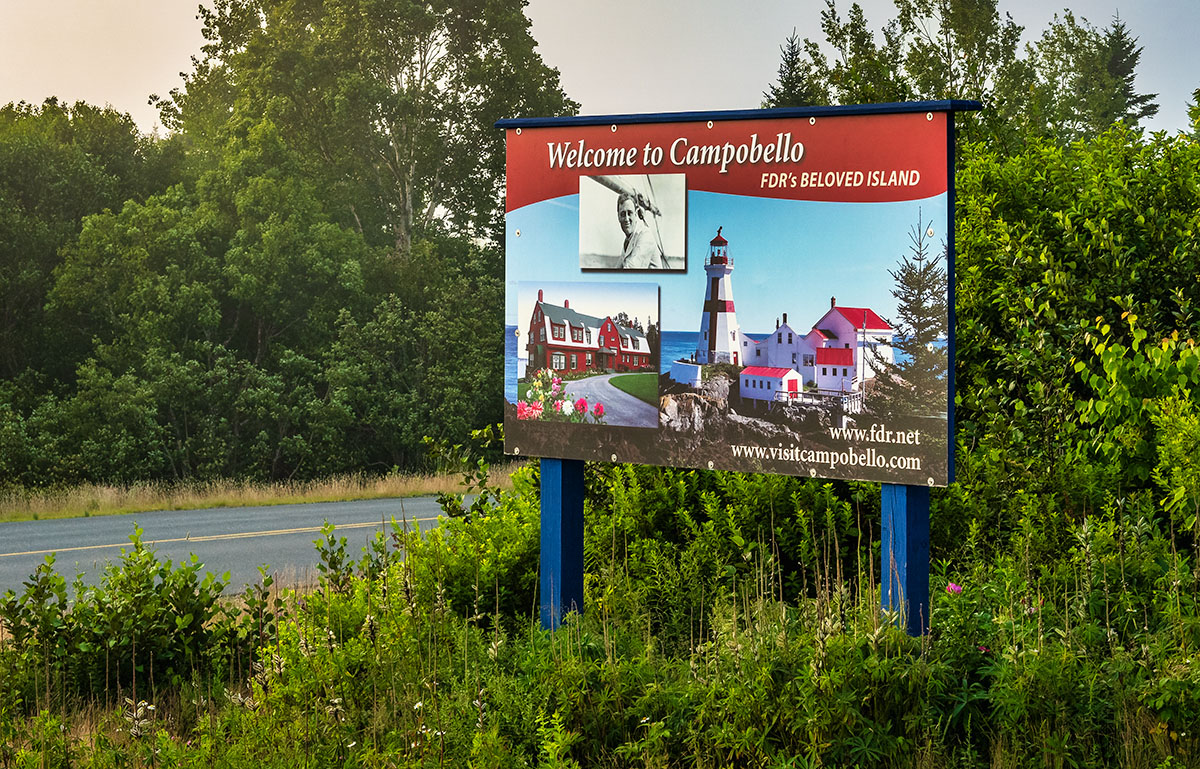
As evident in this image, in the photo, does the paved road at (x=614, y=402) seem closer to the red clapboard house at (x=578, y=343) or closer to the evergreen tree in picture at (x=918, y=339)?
the red clapboard house at (x=578, y=343)

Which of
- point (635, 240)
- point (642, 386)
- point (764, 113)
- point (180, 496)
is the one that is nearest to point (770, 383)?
point (642, 386)

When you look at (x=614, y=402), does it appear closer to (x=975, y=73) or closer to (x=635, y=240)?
(x=635, y=240)

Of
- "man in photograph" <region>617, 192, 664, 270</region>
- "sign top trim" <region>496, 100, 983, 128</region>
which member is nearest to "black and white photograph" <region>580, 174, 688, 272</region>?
"man in photograph" <region>617, 192, 664, 270</region>

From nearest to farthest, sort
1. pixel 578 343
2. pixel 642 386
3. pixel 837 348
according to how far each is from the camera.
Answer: pixel 837 348 → pixel 642 386 → pixel 578 343

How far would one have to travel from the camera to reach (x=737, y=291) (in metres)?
5.04

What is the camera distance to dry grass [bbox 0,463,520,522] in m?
17.1

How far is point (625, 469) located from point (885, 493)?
7.46ft

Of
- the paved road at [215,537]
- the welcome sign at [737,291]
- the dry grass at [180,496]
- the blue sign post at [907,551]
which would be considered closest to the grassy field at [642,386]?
the welcome sign at [737,291]

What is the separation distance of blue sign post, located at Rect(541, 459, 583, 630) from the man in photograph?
1041mm

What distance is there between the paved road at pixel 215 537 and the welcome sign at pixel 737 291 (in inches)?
157

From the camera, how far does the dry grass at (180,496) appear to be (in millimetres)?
17141

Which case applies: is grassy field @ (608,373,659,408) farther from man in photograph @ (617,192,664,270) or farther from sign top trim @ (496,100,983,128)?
sign top trim @ (496,100,983,128)

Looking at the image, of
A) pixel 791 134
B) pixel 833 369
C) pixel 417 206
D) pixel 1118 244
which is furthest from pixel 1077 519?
pixel 417 206

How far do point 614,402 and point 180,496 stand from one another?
15445mm
